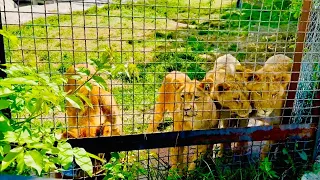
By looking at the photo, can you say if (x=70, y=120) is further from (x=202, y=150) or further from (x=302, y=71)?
(x=302, y=71)

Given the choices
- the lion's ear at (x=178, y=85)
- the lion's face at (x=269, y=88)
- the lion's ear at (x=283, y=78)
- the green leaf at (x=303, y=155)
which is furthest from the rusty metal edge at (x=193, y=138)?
the lion's ear at (x=178, y=85)

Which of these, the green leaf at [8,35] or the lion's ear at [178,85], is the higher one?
the green leaf at [8,35]

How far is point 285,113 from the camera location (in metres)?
4.01

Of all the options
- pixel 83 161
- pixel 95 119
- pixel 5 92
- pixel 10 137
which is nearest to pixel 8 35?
pixel 5 92

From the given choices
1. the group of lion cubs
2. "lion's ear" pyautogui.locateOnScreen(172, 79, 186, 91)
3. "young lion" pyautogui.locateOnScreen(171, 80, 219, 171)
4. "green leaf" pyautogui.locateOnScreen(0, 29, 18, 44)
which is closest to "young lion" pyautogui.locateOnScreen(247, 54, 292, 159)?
the group of lion cubs

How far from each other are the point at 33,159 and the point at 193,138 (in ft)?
7.04

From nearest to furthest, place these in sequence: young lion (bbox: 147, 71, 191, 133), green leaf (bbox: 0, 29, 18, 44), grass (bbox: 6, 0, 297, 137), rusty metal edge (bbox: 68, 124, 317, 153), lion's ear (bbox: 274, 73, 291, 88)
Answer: green leaf (bbox: 0, 29, 18, 44) → grass (bbox: 6, 0, 297, 137) → rusty metal edge (bbox: 68, 124, 317, 153) → young lion (bbox: 147, 71, 191, 133) → lion's ear (bbox: 274, 73, 291, 88)

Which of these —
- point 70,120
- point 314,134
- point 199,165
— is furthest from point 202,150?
point 70,120

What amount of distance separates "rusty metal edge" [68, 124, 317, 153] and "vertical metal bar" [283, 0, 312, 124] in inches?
7.0

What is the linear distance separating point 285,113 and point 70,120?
2106mm

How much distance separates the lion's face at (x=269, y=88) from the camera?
3.84 meters

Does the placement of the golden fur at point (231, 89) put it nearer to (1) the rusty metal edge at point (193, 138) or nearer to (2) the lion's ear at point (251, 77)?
(2) the lion's ear at point (251, 77)

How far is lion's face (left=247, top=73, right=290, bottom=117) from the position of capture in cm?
384

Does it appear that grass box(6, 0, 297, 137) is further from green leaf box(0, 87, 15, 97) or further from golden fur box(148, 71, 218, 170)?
green leaf box(0, 87, 15, 97)
